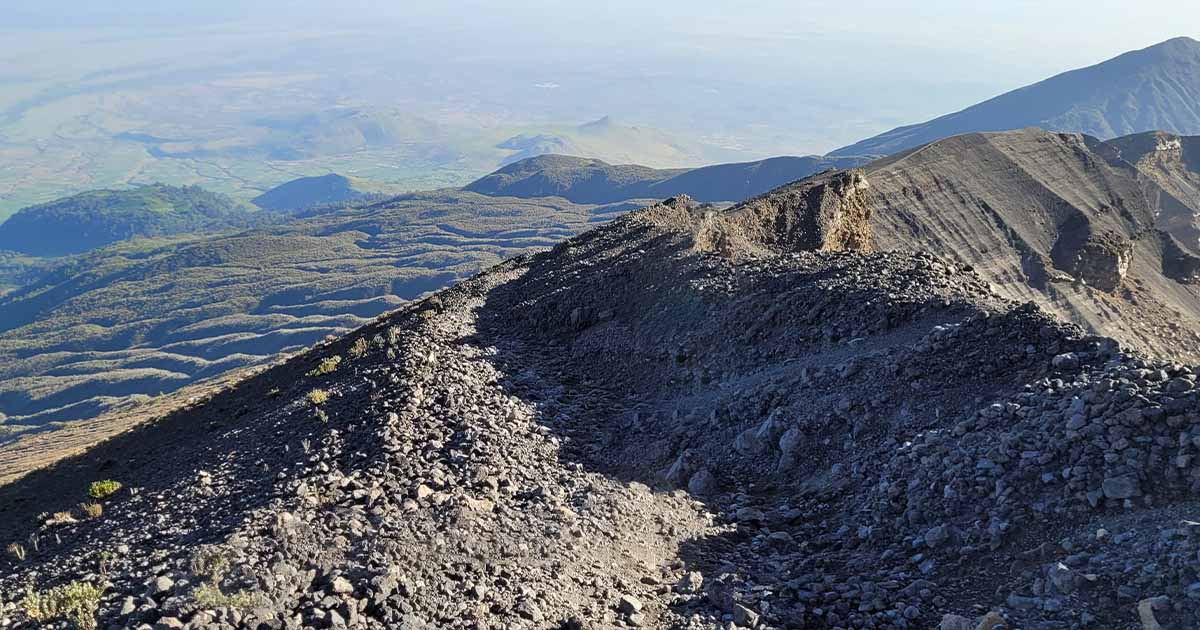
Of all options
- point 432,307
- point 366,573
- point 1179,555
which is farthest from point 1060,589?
point 432,307

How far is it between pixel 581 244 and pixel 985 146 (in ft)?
153

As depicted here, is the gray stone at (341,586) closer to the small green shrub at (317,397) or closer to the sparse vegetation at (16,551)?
the sparse vegetation at (16,551)

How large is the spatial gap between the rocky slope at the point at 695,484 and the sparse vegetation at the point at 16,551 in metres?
0.14

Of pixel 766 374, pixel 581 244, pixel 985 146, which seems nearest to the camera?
pixel 766 374

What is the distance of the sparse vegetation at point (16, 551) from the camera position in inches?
445

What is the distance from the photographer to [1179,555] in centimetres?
770

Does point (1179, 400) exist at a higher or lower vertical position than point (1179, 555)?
higher

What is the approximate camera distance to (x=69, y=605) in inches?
337

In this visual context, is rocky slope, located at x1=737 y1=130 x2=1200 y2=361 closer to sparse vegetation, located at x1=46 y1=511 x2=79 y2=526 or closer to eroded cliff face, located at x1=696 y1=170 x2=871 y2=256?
eroded cliff face, located at x1=696 y1=170 x2=871 y2=256

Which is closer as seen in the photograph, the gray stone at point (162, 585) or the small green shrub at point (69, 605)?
the small green shrub at point (69, 605)

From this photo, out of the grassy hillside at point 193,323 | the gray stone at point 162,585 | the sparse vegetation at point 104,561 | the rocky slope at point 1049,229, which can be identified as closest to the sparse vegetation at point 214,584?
the gray stone at point 162,585

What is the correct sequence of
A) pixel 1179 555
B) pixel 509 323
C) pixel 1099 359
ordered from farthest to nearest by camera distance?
1. pixel 509 323
2. pixel 1099 359
3. pixel 1179 555

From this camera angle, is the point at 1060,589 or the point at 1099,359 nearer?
the point at 1060,589

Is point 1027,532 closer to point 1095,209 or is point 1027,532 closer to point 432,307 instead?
point 432,307
